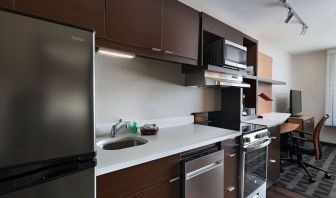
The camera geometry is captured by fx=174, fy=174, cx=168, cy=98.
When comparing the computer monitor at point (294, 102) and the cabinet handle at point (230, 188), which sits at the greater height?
the computer monitor at point (294, 102)

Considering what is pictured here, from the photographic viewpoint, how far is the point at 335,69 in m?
4.26

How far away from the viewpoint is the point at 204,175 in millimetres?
1409

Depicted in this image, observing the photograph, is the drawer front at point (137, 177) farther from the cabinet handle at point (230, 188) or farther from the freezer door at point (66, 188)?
the cabinet handle at point (230, 188)

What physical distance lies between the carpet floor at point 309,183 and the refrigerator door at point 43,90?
286 centimetres

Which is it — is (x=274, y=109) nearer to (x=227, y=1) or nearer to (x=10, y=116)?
(x=227, y=1)

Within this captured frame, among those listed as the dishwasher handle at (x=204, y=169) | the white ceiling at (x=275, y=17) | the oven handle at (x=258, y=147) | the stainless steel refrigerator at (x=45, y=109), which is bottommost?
the dishwasher handle at (x=204, y=169)

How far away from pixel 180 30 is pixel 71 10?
92cm

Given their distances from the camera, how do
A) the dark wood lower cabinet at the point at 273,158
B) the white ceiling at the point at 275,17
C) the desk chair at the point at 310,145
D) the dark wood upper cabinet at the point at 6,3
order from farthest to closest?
the desk chair at the point at 310,145, the dark wood lower cabinet at the point at 273,158, the white ceiling at the point at 275,17, the dark wood upper cabinet at the point at 6,3

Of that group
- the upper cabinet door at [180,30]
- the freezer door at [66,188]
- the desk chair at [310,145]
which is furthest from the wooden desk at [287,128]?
the freezer door at [66,188]

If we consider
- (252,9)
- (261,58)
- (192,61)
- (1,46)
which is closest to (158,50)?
(192,61)

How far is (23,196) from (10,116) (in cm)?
28

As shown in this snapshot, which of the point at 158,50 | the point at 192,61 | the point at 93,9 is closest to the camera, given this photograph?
the point at 93,9

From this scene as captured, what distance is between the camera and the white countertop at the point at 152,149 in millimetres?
946

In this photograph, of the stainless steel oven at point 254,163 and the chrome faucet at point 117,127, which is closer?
the chrome faucet at point 117,127
